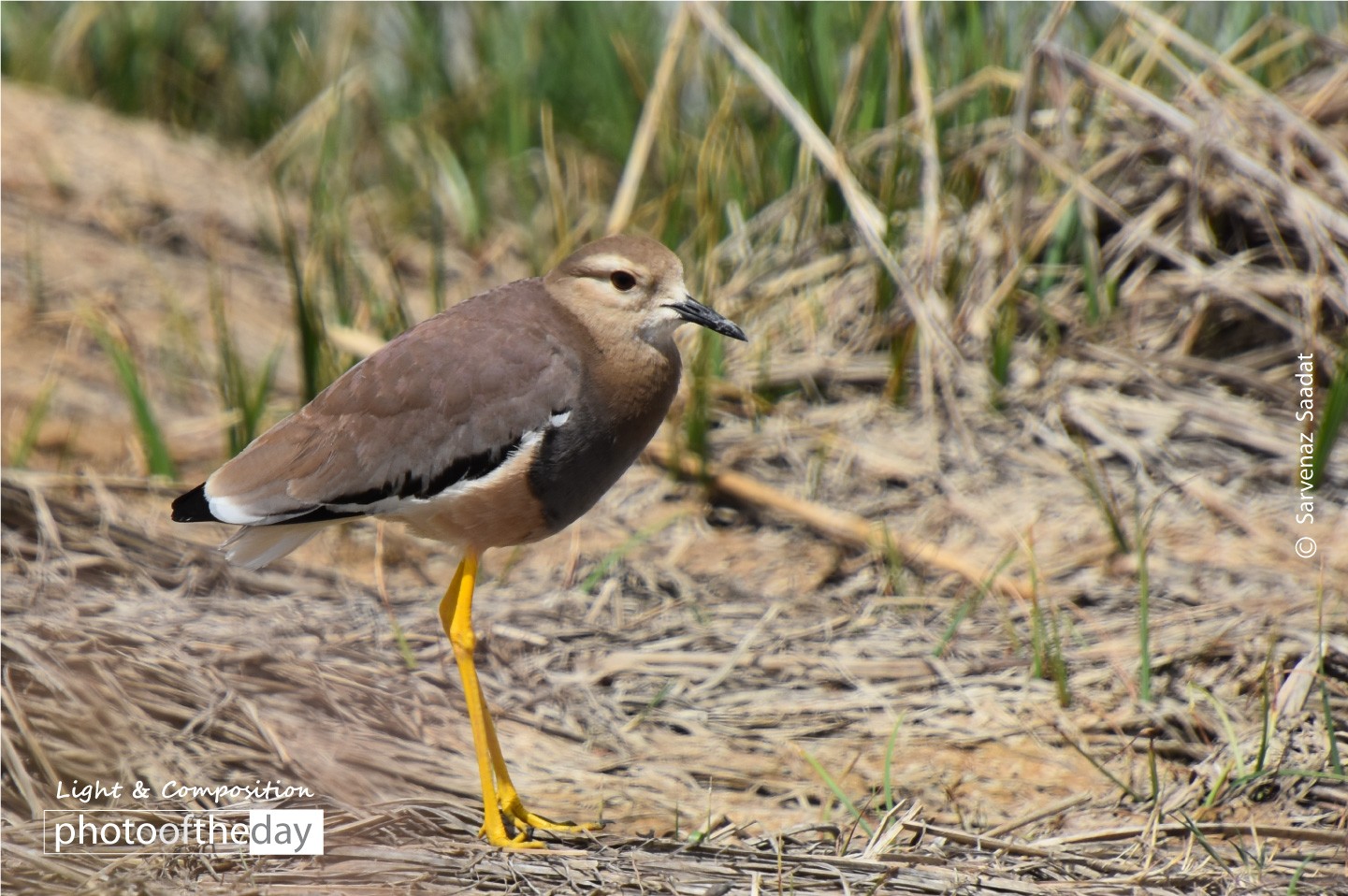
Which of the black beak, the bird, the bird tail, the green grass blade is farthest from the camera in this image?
the green grass blade

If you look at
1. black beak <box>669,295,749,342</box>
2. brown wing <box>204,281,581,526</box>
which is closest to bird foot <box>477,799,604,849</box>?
brown wing <box>204,281,581,526</box>

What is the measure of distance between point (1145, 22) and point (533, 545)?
3.39m

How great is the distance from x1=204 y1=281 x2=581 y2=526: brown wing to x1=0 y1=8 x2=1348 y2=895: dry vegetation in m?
0.54

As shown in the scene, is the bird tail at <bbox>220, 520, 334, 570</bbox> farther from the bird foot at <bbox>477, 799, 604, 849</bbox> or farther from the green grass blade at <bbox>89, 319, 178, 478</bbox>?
the green grass blade at <bbox>89, 319, 178, 478</bbox>

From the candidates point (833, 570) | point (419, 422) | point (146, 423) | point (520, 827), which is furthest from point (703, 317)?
point (146, 423)

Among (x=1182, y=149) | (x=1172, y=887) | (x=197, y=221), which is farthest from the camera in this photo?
(x=197, y=221)

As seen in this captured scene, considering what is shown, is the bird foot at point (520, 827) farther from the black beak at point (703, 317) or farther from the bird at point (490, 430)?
the black beak at point (703, 317)

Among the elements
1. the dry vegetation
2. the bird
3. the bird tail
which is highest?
the bird

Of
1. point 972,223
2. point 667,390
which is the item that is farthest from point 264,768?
point 972,223

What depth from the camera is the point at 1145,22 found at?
225 inches

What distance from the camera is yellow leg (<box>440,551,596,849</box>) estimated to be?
3.24 metres

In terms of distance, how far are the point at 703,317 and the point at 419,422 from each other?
2.48ft

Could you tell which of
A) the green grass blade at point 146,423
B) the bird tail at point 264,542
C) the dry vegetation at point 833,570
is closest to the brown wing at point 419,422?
the bird tail at point 264,542

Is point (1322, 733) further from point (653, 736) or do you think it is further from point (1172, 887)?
point (653, 736)
